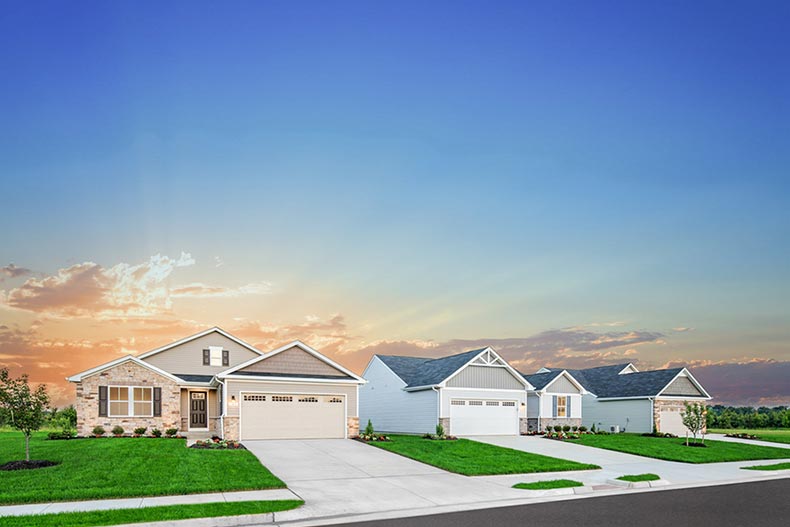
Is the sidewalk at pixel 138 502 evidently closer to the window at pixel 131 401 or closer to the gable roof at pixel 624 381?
the window at pixel 131 401

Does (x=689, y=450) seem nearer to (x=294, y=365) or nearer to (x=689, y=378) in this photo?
(x=689, y=378)

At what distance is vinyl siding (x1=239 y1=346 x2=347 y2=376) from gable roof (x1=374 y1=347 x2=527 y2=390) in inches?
265

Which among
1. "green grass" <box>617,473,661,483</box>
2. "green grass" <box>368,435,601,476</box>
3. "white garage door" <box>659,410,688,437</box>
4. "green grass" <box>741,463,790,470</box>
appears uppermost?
"green grass" <box>617,473,661,483</box>

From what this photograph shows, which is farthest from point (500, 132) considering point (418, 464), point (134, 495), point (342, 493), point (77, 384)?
point (77, 384)

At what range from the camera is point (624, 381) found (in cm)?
4697

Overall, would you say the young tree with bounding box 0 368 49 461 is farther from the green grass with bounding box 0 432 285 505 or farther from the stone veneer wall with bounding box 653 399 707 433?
the stone veneer wall with bounding box 653 399 707 433

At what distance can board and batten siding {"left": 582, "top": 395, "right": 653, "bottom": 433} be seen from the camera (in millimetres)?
42750

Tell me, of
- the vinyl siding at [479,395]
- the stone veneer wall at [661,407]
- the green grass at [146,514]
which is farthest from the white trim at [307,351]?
the stone veneer wall at [661,407]

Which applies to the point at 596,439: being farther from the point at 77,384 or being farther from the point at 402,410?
the point at 77,384

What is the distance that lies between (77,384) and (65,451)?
7507 mm

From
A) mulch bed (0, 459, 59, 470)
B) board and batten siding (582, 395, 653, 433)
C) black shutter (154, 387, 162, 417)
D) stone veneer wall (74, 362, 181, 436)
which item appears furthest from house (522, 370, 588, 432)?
mulch bed (0, 459, 59, 470)

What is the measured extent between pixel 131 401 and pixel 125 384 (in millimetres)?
862

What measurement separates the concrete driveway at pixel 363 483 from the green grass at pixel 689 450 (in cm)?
1174

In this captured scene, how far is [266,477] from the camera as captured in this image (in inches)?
699
